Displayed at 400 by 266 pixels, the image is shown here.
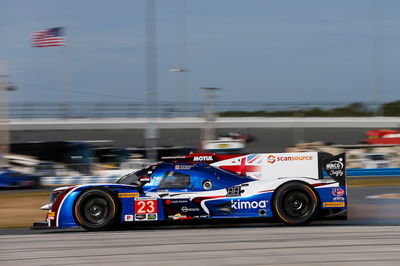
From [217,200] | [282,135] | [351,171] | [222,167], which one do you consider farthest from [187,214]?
[282,135]

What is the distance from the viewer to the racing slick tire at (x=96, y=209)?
9.07 meters

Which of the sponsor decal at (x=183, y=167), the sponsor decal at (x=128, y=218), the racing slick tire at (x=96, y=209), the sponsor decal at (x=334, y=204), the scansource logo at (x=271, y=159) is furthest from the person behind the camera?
the scansource logo at (x=271, y=159)

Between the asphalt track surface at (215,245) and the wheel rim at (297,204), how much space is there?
282 mm

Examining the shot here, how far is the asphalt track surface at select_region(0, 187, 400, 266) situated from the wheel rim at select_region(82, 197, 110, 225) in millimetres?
241

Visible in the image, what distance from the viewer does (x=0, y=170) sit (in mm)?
22156

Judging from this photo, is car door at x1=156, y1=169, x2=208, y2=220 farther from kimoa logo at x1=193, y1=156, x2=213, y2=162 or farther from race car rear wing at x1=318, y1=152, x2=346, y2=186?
race car rear wing at x1=318, y1=152, x2=346, y2=186

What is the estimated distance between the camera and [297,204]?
9312 mm

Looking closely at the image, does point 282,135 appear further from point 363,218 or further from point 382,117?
point 363,218

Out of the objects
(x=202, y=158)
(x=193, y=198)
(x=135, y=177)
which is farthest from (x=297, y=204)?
(x=135, y=177)

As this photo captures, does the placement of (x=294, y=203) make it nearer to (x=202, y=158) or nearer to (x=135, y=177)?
(x=202, y=158)

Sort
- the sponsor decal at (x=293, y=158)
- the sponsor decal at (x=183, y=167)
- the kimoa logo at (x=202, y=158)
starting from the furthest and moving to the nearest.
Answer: the kimoa logo at (x=202, y=158)
the sponsor decal at (x=293, y=158)
the sponsor decal at (x=183, y=167)

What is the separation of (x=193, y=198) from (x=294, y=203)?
1549 mm

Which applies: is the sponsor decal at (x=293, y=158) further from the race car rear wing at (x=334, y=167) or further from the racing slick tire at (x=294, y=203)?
the racing slick tire at (x=294, y=203)

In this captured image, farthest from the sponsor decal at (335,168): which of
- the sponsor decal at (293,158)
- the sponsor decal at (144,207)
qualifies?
the sponsor decal at (144,207)
